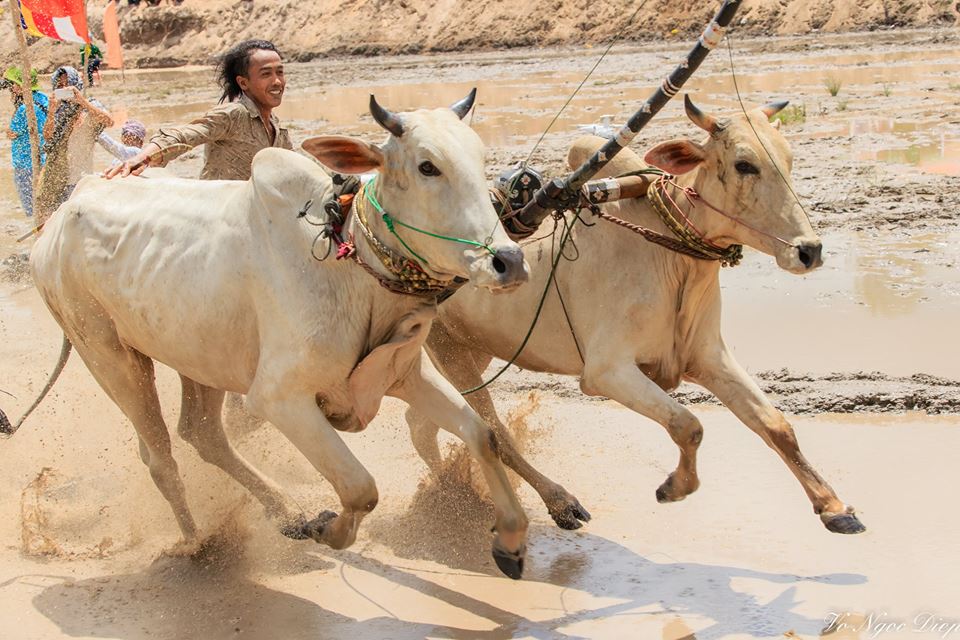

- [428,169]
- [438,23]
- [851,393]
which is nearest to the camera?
[428,169]

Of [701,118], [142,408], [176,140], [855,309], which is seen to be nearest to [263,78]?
[176,140]

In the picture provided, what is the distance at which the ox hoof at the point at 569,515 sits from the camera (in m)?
5.65

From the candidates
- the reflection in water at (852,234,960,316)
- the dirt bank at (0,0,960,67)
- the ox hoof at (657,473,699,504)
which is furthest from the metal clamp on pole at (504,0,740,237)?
the dirt bank at (0,0,960,67)

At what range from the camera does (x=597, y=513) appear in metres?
5.96

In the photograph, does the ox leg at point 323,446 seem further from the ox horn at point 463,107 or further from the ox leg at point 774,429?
the ox leg at point 774,429

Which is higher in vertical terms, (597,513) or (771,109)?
(771,109)

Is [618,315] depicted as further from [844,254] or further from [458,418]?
[844,254]

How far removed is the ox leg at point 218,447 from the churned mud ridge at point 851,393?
7.82 ft

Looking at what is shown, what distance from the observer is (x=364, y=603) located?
521 centimetres

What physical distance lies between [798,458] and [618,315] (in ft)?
2.92

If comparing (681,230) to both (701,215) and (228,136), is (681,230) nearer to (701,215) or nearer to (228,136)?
(701,215)

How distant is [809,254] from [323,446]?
185 cm

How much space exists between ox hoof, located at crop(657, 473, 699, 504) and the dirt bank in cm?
2414

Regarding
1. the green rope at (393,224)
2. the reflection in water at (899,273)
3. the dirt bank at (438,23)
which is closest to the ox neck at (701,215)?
the green rope at (393,224)
